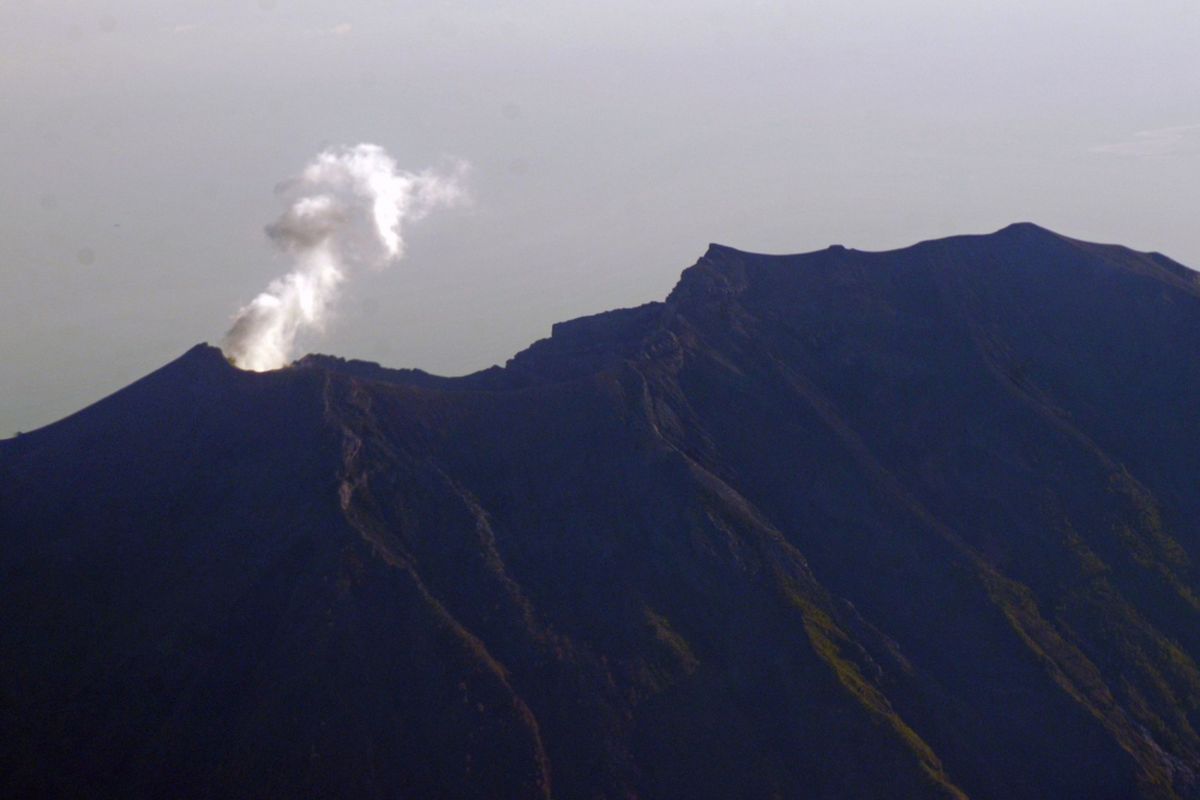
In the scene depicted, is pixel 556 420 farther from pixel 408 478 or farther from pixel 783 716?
pixel 783 716

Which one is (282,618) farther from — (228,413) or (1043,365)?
(1043,365)

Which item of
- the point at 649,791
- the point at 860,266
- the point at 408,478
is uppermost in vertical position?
the point at 860,266

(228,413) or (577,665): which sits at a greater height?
(228,413)

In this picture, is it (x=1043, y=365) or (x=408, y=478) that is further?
(x=1043, y=365)

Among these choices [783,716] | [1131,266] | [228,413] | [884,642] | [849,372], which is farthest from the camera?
[1131,266]

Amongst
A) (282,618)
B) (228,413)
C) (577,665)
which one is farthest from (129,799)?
(228,413)

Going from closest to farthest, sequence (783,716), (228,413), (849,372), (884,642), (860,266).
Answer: (783,716)
(884,642)
(228,413)
(849,372)
(860,266)

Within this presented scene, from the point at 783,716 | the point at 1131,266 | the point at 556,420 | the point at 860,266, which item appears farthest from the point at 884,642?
A: the point at 1131,266
